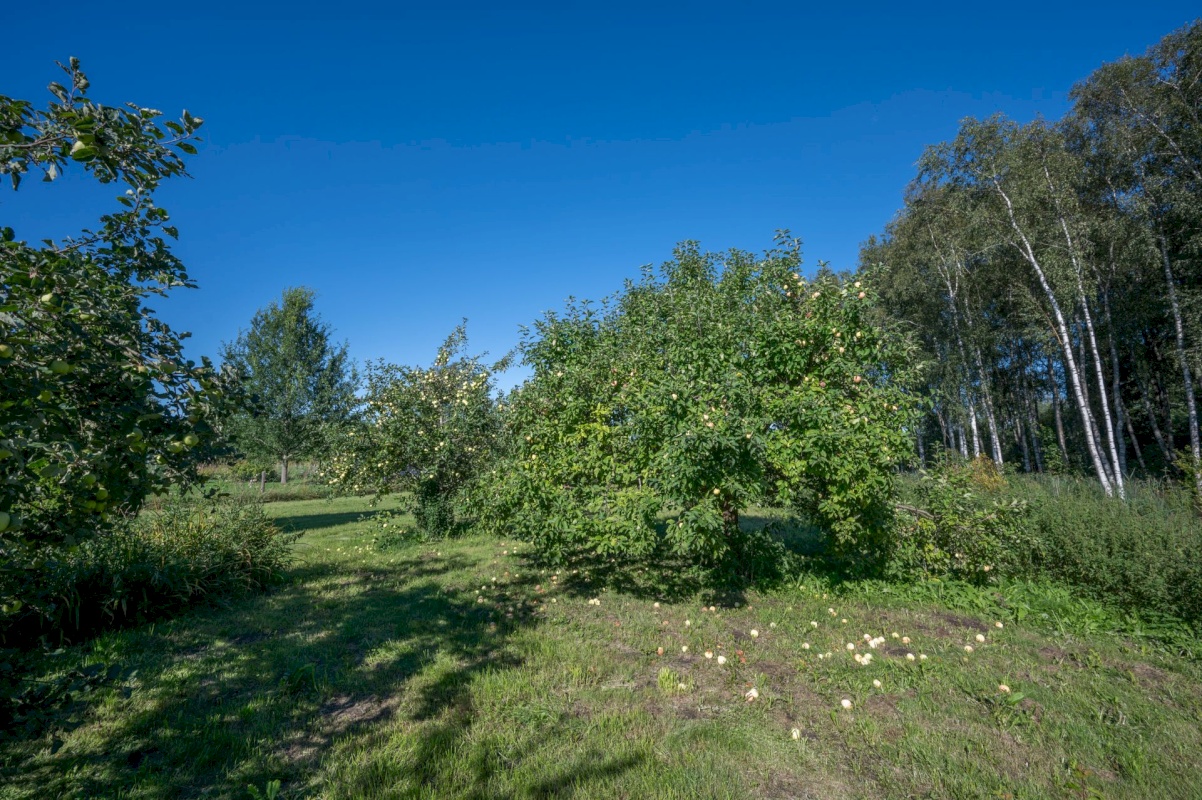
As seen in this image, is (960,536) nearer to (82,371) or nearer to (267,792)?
(267,792)

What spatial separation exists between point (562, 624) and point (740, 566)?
3160mm

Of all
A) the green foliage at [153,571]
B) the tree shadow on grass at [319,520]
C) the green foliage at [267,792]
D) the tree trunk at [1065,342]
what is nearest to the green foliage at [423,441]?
the green foliage at [153,571]

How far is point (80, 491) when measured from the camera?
203 cm

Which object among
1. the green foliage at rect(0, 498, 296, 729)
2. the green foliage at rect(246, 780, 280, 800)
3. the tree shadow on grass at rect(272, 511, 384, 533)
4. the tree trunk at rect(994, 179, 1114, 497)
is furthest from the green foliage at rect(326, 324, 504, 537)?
the tree trunk at rect(994, 179, 1114, 497)

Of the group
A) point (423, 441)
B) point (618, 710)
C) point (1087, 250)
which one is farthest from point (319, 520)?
point (1087, 250)

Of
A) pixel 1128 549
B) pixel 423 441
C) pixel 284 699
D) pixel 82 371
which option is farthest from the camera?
pixel 423 441

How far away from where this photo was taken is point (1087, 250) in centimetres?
1720

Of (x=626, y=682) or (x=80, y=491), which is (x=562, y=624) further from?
(x=80, y=491)

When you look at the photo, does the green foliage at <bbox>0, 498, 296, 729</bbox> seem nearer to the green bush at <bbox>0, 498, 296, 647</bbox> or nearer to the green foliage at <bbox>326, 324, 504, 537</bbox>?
the green bush at <bbox>0, 498, 296, 647</bbox>

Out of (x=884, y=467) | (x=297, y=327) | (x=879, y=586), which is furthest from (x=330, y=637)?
(x=297, y=327)

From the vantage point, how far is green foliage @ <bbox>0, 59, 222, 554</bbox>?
178 centimetres

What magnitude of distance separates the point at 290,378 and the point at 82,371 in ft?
86.5

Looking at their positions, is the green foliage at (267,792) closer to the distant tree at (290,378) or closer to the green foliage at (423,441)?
the green foliage at (423,441)

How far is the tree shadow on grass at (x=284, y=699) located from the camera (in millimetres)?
3191
